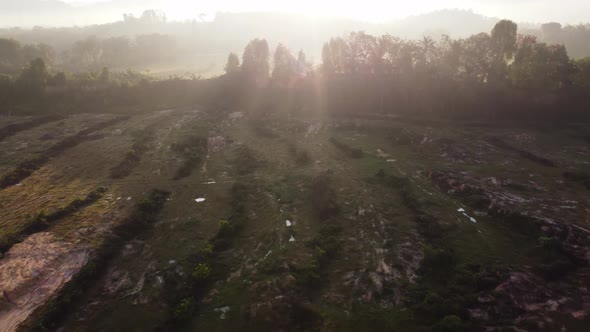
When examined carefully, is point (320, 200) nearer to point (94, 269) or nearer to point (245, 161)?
point (245, 161)

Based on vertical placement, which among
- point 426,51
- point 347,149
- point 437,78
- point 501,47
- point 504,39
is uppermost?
point 504,39

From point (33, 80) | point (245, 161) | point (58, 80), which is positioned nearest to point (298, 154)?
point (245, 161)

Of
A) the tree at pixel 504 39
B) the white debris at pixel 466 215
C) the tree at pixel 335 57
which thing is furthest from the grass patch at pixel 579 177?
the tree at pixel 335 57

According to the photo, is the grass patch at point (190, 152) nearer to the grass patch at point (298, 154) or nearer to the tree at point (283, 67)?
the grass patch at point (298, 154)

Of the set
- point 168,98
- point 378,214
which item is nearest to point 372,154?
point 378,214

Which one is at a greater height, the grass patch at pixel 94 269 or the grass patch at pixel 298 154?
the grass patch at pixel 298 154

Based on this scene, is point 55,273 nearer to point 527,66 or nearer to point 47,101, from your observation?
point 47,101
